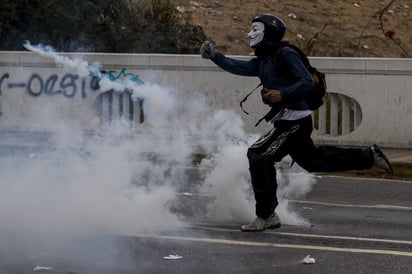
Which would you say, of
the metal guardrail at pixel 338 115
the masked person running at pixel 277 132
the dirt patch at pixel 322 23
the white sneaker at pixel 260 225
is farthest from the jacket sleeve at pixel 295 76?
the dirt patch at pixel 322 23

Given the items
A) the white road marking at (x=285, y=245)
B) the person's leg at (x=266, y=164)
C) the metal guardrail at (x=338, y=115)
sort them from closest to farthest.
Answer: the white road marking at (x=285, y=245) → the person's leg at (x=266, y=164) → the metal guardrail at (x=338, y=115)

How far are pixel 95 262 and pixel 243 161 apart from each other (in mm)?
2181

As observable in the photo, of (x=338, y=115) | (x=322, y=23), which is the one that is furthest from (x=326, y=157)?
(x=322, y=23)

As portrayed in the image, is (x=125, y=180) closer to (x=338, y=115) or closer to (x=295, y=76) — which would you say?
(x=295, y=76)

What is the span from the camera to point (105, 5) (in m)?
18.5

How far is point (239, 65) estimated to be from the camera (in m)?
8.66

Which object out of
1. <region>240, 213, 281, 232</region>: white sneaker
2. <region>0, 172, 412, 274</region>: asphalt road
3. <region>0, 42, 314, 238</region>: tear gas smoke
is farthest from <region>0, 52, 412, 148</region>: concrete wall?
<region>240, 213, 281, 232</region>: white sneaker

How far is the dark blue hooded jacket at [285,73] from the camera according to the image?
318 inches

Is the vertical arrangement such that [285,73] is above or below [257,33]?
below

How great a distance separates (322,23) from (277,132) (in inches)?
715

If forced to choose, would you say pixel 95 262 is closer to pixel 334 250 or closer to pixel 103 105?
pixel 334 250

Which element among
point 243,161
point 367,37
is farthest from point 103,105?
point 367,37

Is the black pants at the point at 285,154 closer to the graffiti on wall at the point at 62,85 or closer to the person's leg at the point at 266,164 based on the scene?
the person's leg at the point at 266,164

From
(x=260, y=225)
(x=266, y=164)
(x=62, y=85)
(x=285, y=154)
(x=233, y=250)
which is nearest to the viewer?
(x=233, y=250)
